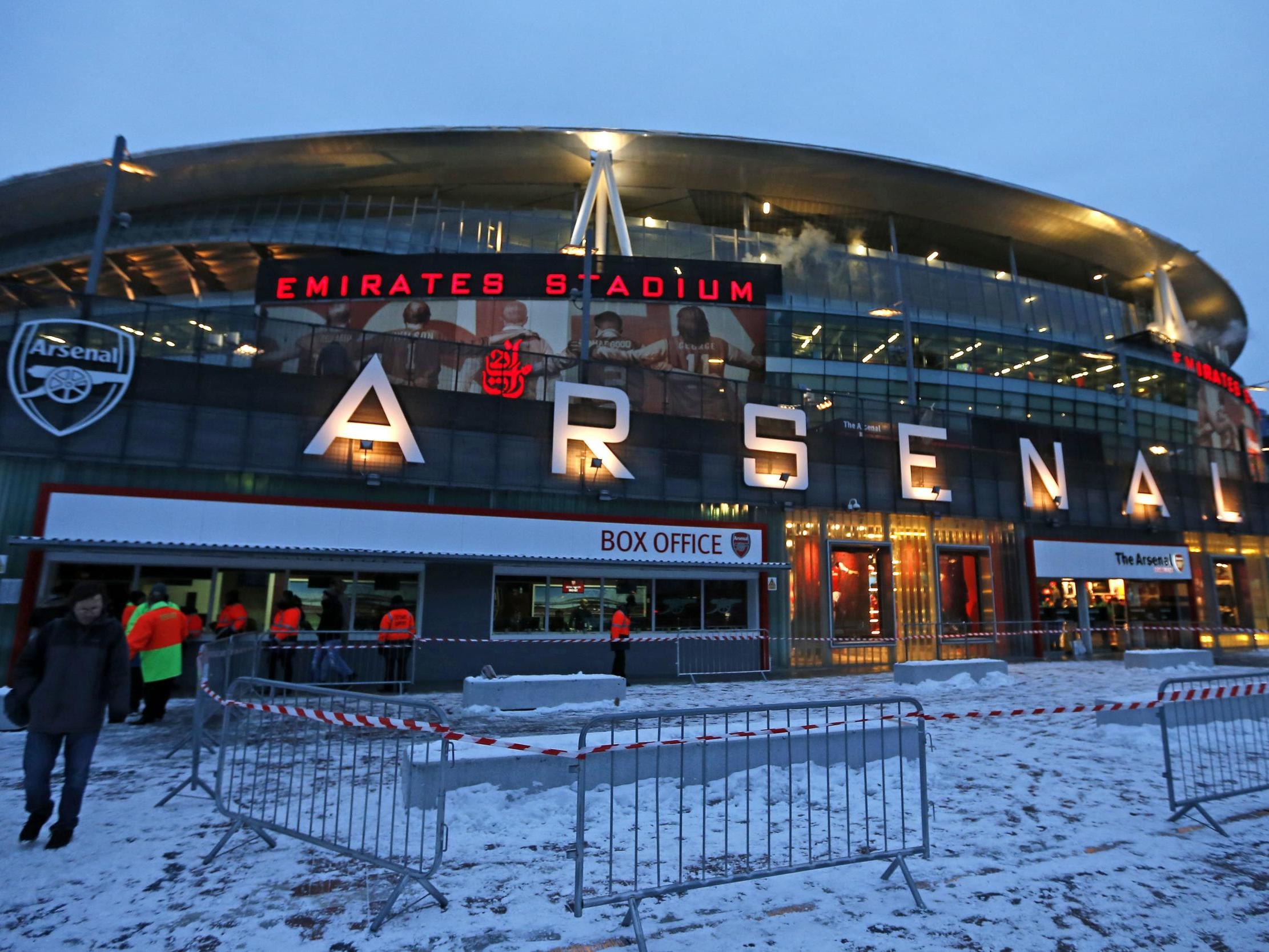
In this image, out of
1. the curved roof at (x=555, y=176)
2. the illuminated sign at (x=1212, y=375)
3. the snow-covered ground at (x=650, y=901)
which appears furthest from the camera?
the illuminated sign at (x=1212, y=375)

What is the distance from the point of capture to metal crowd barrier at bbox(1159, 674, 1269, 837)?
697 centimetres

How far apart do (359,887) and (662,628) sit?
14279 millimetres

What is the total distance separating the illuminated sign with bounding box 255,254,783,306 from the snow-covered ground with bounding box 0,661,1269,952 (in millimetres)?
20030

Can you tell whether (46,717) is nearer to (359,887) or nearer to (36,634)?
(36,634)

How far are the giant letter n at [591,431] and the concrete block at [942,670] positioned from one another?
318 inches

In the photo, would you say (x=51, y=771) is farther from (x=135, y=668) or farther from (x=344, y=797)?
(x=135, y=668)

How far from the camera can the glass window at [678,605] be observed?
1925cm

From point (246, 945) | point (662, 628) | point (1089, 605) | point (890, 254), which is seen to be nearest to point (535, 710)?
point (662, 628)

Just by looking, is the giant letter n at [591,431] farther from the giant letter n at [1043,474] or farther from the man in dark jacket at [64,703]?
the giant letter n at [1043,474]

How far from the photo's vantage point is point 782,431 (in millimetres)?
21047

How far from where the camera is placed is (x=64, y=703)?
19.2ft

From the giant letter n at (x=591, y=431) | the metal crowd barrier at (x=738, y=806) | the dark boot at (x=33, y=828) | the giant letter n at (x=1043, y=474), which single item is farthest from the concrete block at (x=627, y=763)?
the giant letter n at (x=1043, y=474)

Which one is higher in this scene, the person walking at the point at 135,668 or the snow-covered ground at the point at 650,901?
the person walking at the point at 135,668

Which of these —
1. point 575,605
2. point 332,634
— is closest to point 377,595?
point 332,634
